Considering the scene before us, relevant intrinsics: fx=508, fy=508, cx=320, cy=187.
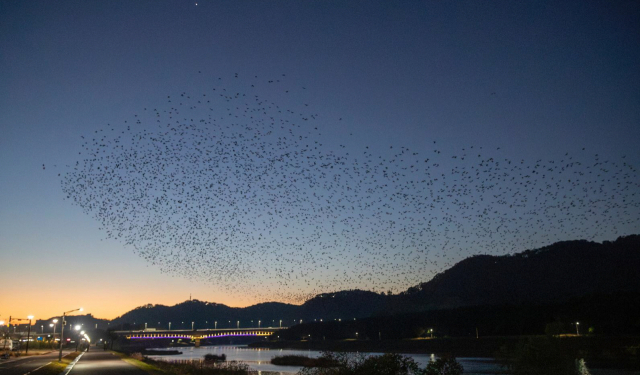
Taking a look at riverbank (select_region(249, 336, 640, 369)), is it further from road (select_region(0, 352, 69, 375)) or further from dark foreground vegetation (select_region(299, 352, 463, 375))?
road (select_region(0, 352, 69, 375))

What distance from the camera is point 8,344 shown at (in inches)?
4710

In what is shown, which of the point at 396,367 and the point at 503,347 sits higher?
the point at 503,347

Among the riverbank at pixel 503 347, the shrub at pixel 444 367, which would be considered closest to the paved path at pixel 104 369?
the riverbank at pixel 503 347

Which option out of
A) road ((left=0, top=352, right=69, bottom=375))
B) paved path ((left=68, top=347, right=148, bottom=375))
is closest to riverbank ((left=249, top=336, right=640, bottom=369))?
paved path ((left=68, top=347, right=148, bottom=375))

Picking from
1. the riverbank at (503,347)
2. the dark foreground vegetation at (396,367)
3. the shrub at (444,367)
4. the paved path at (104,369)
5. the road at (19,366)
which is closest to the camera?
the shrub at (444,367)

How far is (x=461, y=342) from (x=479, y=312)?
34052 millimetres

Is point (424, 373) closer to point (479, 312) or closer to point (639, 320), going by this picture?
point (639, 320)

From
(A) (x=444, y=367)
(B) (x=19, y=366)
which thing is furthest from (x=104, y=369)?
(A) (x=444, y=367)

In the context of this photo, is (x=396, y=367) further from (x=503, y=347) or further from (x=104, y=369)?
(x=104, y=369)

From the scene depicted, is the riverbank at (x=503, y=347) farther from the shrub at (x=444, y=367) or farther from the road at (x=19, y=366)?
the road at (x=19, y=366)

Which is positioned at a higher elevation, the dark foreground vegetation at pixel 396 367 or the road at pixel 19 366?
the dark foreground vegetation at pixel 396 367

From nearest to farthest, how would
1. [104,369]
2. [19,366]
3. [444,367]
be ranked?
[444,367], [104,369], [19,366]

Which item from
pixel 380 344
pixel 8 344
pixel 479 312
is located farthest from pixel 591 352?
pixel 8 344

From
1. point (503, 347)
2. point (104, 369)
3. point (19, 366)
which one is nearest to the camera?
point (503, 347)
